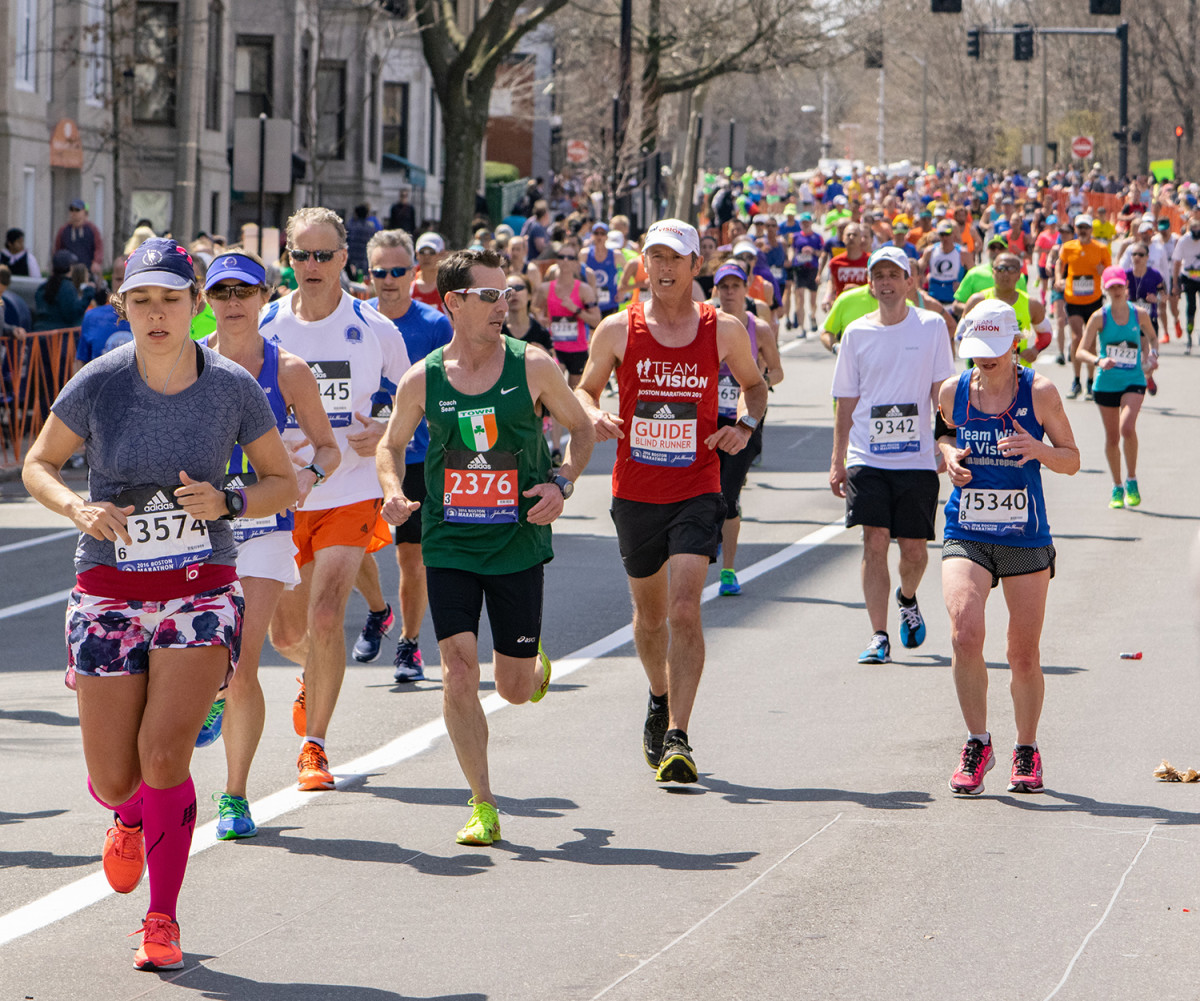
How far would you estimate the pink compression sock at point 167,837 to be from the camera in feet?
18.0

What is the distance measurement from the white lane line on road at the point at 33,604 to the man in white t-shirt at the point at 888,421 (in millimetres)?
4569

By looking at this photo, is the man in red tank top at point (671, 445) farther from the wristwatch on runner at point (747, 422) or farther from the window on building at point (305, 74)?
the window on building at point (305, 74)

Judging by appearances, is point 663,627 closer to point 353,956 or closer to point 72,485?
point 353,956

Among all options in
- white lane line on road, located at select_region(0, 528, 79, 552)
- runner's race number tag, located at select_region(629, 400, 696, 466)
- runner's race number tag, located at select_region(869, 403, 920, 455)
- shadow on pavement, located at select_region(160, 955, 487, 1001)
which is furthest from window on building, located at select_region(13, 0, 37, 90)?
shadow on pavement, located at select_region(160, 955, 487, 1001)

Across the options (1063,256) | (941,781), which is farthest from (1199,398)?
(941,781)

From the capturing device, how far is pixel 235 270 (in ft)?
23.0

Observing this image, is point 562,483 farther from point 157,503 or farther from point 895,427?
point 895,427

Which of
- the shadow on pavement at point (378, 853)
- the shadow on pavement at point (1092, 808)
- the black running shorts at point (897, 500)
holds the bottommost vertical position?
the shadow on pavement at point (378, 853)

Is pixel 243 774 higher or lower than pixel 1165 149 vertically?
lower

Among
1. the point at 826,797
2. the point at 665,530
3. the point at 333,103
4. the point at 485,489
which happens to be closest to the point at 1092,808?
the point at 826,797

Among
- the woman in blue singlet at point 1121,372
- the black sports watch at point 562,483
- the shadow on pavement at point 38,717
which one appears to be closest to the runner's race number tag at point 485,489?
the black sports watch at point 562,483

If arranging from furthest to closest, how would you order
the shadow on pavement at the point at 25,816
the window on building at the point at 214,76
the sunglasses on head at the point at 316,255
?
the window on building at the point at 214,76 < the sunglasses on head at the point at 316,255 < the shadow on pavement at the point at 25,816

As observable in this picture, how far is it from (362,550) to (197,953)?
258cm

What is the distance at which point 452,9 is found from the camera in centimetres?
3092
